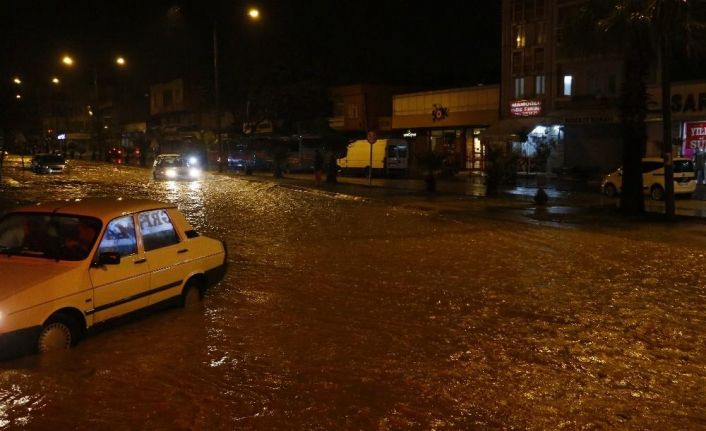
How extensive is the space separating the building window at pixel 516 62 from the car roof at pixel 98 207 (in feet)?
128

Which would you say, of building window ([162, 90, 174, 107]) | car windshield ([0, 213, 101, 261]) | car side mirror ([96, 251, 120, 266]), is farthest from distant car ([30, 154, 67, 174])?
car side mirror ([96, 251, 120, 266])

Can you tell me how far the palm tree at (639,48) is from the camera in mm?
18234

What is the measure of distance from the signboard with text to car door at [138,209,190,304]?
100ft

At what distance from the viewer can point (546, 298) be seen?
9758 millimetres

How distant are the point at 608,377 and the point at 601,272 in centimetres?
Answer: 564

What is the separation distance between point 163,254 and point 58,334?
1.59m

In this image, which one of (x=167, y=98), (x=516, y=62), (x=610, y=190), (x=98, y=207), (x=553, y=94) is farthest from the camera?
(x=167, y=98)

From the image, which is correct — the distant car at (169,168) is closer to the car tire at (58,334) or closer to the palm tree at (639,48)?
the palm tree at (639,48)

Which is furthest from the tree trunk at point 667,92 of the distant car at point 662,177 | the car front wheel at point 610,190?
the car front wheel at point 610,190

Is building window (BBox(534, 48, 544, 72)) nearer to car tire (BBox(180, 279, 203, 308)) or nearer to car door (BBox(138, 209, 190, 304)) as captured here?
car tire (BBox(180, 279, 203, 308))

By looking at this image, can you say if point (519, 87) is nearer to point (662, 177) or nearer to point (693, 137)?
point (693, 137)

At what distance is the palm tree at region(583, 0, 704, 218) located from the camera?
18.2 m

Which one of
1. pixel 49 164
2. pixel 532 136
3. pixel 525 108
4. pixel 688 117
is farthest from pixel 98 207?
pixel 49 164

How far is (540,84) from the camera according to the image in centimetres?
4291
